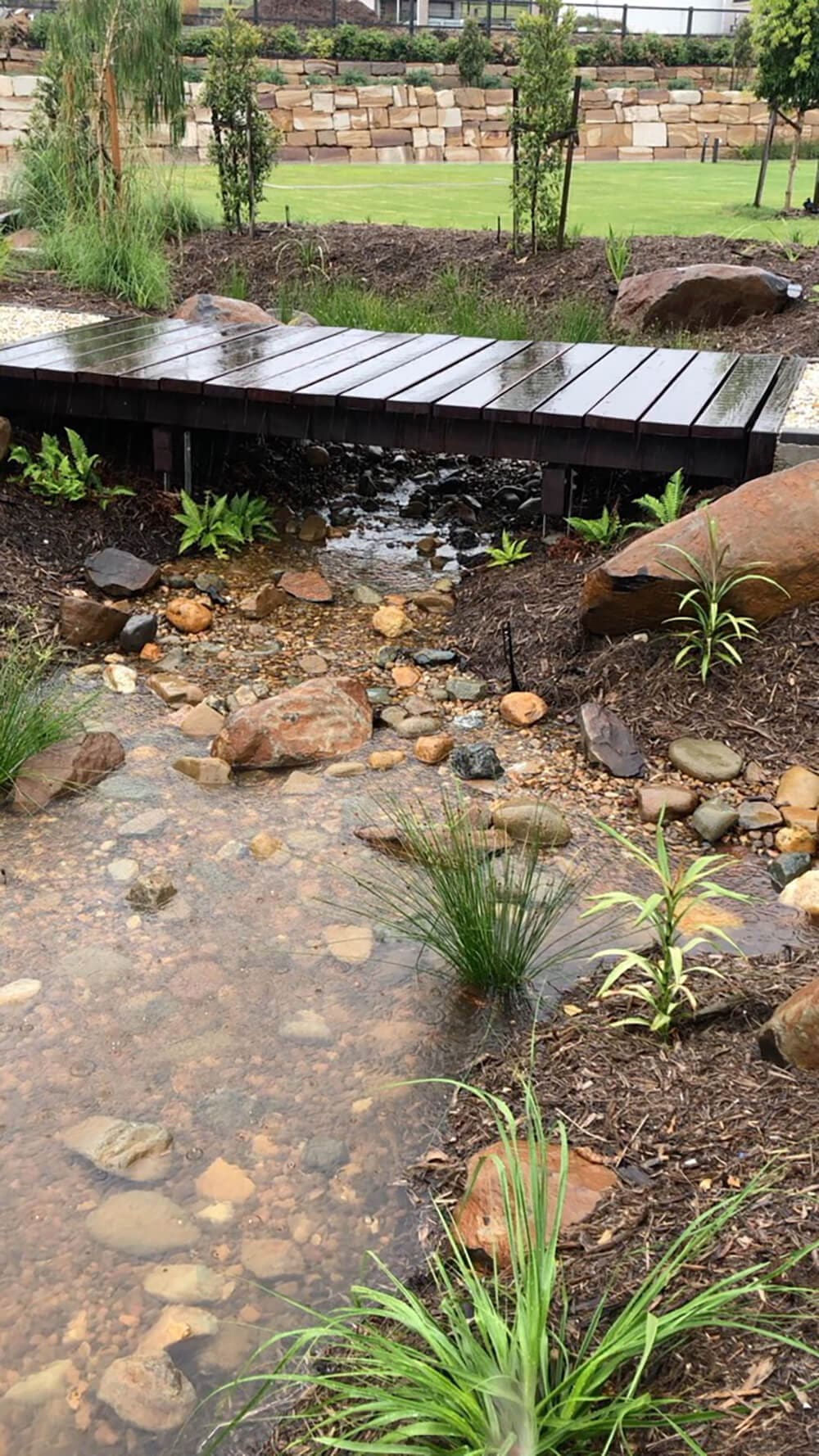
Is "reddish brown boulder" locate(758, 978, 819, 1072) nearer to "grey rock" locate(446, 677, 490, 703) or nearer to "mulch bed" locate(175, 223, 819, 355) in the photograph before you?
"grey rock" locate(446, 677, 490, 703)

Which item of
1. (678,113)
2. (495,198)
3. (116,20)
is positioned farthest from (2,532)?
(678,113)

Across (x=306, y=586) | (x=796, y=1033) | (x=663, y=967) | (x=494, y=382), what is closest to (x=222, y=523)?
(x=306, y=586)

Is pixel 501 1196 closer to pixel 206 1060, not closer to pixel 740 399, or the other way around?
pixel 206 1060

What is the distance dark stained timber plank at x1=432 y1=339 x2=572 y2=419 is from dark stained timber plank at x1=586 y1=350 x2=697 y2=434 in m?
0.43

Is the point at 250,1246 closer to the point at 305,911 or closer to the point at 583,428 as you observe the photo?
the point at 305,911

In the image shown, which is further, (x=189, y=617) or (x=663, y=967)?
(x=189, y=617)

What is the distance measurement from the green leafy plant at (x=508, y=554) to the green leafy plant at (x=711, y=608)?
1.14 meters

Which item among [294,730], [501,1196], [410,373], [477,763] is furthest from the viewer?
[410,373]

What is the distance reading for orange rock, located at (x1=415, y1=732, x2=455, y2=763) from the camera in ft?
12.8

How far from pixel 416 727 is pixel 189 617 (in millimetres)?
1190

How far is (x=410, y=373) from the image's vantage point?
5.48m

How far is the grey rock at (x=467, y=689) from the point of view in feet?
14.2

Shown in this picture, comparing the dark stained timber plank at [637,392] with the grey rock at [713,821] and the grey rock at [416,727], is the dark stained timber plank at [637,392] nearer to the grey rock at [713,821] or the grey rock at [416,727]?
the grey rock at [416,727]

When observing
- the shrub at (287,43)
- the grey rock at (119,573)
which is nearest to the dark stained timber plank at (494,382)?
the grey rock at (119,573)
